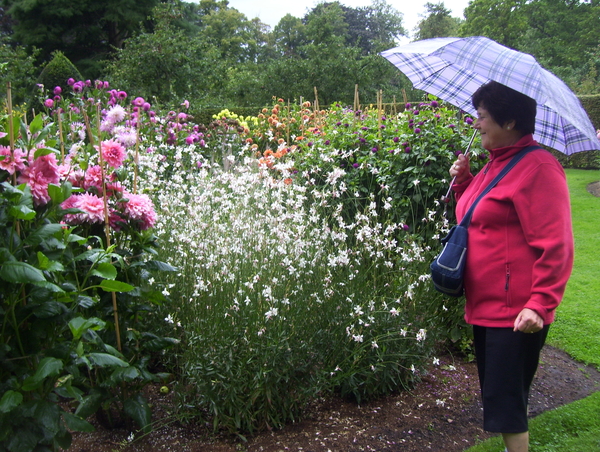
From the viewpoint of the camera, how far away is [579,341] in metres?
4.18

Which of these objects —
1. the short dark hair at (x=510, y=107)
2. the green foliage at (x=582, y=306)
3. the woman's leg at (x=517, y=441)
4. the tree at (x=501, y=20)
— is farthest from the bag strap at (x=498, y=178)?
the tree at (x=501, y=20)

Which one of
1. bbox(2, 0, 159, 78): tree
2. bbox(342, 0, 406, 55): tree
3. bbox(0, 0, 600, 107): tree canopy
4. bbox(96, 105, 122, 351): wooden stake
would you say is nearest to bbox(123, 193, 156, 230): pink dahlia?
bbox(96, 105, 122, 351): wooden stake

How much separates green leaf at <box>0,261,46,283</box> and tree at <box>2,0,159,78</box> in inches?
930

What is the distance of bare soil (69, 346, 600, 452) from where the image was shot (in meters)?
2.48

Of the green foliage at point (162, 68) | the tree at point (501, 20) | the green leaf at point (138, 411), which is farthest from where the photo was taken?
the tree at point (501, 20)

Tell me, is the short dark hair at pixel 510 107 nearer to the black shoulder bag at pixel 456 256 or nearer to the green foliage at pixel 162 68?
the black shoulder bag at pixel 456 256

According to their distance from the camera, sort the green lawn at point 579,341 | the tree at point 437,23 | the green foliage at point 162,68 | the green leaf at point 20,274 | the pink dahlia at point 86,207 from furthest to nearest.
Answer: the tree at point 437,23 → the green foliage at point 162,68 → the green lawn at point 579,341 → the pink dahlia at point 86,207 → the green leaf at point 20,274

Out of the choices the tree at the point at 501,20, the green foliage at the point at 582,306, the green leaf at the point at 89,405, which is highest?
the tree at the point at 501,20

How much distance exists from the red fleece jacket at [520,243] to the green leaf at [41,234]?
154 centimetres

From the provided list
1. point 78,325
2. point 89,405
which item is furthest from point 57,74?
point 78,325

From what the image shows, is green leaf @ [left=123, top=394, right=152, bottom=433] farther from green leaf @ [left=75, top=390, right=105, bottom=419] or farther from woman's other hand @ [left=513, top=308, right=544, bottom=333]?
woman's other hand @ [left=513, top=308, right=544, bottom=333]

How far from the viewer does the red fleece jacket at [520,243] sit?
5.97 feet

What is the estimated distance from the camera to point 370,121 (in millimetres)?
5492

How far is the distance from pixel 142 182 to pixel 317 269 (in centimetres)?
164
